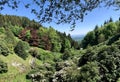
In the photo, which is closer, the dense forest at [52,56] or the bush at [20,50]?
the dense forest at [52,56]

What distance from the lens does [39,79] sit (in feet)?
143

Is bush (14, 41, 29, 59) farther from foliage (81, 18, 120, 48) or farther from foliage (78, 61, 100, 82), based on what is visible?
foliage (78, 61, 100, 82)

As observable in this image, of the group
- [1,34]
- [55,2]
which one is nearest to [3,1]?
[55,2]

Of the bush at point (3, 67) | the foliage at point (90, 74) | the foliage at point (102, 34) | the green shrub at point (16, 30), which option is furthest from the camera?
the foliage at point (102, 34)

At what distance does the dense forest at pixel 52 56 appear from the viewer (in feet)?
112

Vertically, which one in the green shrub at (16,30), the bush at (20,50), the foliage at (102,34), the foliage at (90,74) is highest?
the green shrub at (16,30)

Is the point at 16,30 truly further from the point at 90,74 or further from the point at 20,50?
the point at 90,74

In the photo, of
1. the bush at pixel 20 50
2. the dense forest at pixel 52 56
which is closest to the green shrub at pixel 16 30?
the dense forest at pixel 52 56

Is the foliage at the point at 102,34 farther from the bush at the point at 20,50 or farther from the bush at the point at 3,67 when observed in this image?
the bush at the point at 3,67

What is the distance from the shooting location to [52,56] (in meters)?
87.8

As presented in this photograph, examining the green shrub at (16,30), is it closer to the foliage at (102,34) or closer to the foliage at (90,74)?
the foliage at (102,34)

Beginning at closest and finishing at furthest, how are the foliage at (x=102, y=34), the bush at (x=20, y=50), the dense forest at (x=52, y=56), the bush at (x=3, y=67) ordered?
the dense forest at (x=52, y=56)
the bush at (x=3, y=67)
the bush at (x=20, y=50)
the foliage at (x=102, y=34)

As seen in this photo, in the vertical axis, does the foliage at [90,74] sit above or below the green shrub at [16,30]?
below

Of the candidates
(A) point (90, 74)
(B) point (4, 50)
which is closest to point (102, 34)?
(B) point (4, 50)
